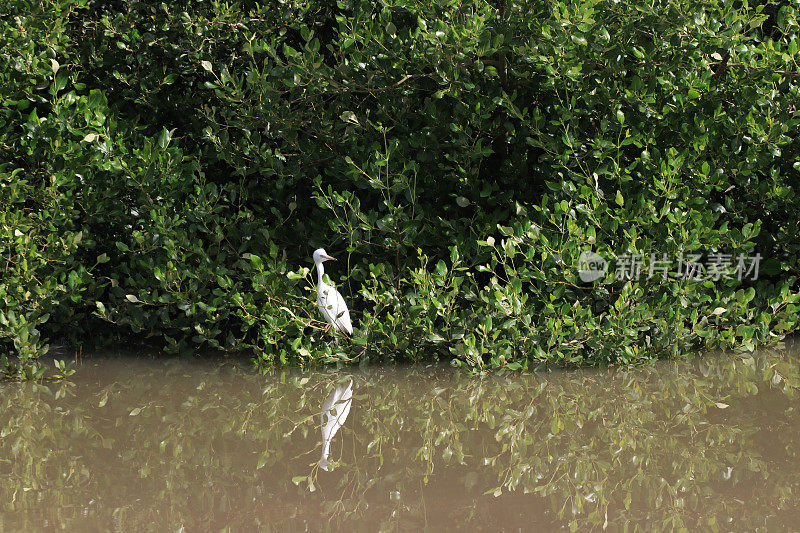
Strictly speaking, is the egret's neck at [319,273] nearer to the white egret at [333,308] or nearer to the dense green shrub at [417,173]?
the white egret at [333,308]

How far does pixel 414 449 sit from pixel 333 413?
2.89 feet

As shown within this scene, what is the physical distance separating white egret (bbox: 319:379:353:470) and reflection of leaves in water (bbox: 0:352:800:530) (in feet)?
0.21

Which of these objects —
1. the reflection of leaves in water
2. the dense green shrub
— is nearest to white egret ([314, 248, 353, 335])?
the dense green shrub

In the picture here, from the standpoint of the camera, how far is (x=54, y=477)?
14.3ft

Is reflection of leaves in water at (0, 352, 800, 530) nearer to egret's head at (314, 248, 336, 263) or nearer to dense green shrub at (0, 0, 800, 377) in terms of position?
dense green shrub at (0, 0, 800, 377)

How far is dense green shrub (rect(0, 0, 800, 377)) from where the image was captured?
20.0 feet

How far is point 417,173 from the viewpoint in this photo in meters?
6.85

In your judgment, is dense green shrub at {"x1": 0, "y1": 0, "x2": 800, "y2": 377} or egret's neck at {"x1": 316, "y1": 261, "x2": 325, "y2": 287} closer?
dense green shrub at {"x1": 0, "y1": 0, "x2": 800, "y2": 377}

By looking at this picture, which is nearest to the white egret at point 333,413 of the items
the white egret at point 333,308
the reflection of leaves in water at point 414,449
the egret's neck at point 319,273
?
the reflection of leaves in water at point 414,449

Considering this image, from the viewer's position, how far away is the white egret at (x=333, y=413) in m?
4.77

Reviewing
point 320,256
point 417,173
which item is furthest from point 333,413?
point 417,173

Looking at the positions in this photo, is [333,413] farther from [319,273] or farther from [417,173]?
[417,173]

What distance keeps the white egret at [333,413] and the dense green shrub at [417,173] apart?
0.49 m

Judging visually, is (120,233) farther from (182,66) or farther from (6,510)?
(6,510)
